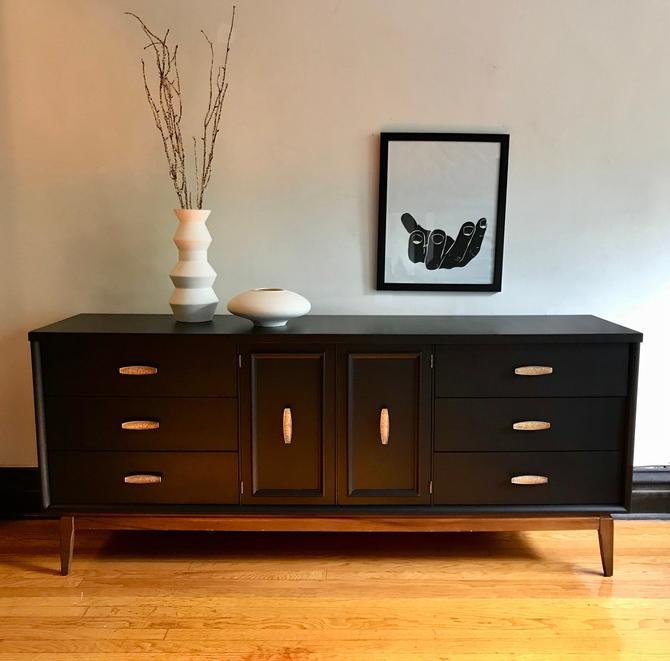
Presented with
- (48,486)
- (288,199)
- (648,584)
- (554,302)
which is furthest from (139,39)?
(648,584)

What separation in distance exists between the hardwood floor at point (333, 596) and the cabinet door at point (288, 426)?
0.94 feet

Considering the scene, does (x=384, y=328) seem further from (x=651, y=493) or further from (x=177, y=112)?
(x=651, y=493)

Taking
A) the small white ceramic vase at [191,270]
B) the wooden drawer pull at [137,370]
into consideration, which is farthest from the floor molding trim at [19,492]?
the small white ceramic vase at [191,270]

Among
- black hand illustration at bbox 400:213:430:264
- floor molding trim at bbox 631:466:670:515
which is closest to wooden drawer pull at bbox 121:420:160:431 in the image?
black hand illustration at bbox 400:213:430:264

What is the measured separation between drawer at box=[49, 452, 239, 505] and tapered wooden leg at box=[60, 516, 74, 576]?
63 millimetres

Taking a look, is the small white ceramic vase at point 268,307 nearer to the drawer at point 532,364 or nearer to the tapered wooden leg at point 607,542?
the drawer at point 532,364

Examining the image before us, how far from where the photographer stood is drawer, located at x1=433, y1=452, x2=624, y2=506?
6.76ft

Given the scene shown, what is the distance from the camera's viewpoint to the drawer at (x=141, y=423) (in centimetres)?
203

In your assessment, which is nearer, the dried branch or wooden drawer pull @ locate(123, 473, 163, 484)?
wooden drawer pull @ locate(123, 473, 163, 484)

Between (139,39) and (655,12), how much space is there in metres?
1.87

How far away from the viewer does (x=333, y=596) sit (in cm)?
194

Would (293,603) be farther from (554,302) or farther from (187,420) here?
(554,302)

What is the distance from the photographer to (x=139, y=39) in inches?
90.7

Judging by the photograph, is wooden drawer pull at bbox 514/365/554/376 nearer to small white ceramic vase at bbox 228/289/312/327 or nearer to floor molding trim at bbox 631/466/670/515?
small white ceramic vase at bbox 228/289/312/327
